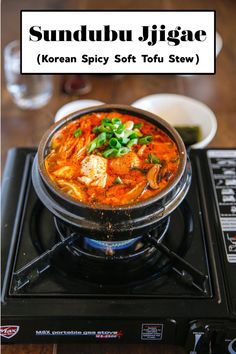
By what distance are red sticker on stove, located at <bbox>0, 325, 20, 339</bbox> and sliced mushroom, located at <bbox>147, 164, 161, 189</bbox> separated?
1.58ft

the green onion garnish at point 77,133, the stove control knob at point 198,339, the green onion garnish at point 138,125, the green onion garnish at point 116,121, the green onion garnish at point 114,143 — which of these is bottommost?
the stove control knob at point 198,339

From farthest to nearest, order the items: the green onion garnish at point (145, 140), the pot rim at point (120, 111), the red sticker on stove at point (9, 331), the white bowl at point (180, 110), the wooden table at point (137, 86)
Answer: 1. the wooden table at point (137, 86)
2. the white bowl at point (180, 110)
3. the green onion garnish at point (145, 140)
4. the red sticker on stove at point (9, 331)
5. the pot rim at point (120, 111)

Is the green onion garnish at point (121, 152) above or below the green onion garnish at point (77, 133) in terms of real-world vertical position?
below

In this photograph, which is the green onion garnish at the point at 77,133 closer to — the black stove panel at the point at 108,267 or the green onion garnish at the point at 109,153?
the green onion garnish at the point at 109,153

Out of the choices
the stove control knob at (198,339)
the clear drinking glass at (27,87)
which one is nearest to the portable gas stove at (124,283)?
the stove control knob at (198,339)

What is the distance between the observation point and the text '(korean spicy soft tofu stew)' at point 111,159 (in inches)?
46.8

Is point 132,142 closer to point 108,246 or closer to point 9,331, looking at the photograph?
point 108,246

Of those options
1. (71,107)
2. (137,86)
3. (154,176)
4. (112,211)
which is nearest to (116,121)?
(154,176)

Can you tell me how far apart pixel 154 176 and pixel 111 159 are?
133mm

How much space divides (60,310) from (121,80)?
3.83 feet

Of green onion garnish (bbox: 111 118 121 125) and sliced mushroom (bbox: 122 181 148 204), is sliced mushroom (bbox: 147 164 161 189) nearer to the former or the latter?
sliced mushroom (bbox: 122 181 148 204)

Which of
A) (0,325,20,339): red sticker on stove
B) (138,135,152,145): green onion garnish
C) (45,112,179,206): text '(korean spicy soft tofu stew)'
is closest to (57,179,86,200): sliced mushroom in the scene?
(45,112,179,206): text '(korean spicy soft tofu stew)'

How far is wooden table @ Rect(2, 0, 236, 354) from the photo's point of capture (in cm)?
190

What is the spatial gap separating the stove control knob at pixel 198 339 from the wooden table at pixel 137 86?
81 cm
